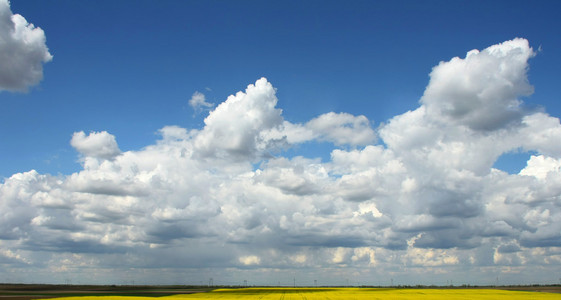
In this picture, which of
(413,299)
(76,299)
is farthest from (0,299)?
(413,299)

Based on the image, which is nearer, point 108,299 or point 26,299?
point 108,299

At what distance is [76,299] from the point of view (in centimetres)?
13738

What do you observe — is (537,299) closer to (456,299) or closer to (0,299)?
(456,299)

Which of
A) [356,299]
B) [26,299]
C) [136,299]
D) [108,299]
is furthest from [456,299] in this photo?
[26,299]

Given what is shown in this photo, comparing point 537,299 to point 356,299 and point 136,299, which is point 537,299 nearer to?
point 356,299

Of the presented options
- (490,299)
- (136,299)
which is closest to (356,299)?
(490,299)

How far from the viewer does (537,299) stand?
12712cm

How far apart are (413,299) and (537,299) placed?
3634cm

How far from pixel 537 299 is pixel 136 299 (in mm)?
122787

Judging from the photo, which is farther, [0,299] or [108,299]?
[0,299]

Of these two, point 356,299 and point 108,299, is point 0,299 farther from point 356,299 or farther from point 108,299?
point 356,299

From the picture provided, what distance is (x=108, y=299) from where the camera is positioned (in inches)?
5079

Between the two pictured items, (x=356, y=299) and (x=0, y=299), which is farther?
(x=0, y=299)

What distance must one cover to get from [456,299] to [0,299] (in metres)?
153
